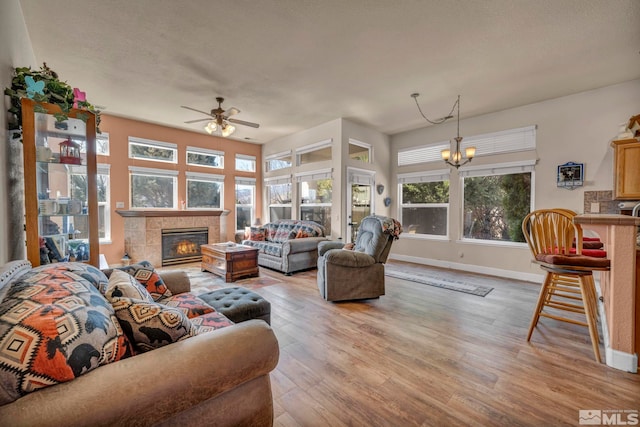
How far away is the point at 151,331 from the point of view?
44.1 inches

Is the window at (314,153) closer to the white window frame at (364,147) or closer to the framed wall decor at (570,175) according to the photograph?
the white window frame at (364,147)

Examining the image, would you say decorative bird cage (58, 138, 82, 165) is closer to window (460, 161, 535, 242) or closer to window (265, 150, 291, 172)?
window (265, 150, 291, 172)

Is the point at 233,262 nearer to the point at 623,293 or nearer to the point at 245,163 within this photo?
the point at 245,163

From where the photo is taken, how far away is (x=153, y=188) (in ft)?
18.8

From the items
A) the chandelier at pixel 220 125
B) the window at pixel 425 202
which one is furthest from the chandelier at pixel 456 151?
the chandelier at pixel 220 125

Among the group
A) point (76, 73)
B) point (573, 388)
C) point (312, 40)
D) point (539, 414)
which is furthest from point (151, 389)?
point (76, 73)

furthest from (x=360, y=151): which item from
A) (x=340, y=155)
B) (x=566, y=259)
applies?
(x=566, y=259)

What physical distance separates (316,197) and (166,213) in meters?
3.24

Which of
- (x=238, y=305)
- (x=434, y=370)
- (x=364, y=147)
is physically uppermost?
(x=364, y=147)

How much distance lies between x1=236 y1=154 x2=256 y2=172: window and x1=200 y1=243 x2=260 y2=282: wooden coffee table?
2914 mm

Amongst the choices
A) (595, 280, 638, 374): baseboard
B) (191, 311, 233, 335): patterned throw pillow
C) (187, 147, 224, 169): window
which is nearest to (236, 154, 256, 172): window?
(187, 147, 224, 169): window

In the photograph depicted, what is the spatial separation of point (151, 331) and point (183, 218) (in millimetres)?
5368

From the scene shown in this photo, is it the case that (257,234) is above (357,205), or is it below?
below

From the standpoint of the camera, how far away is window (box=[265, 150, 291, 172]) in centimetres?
671
